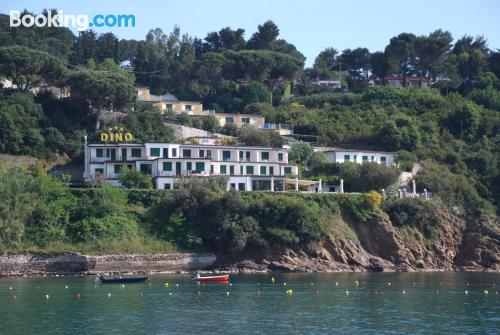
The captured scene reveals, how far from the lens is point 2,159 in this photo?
9869 cm

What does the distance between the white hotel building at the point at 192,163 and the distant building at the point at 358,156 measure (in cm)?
643

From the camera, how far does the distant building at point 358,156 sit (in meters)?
110

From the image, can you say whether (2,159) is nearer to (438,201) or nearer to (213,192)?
(213,192)

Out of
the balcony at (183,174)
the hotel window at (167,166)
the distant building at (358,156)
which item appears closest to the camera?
the balcony at (183,174)

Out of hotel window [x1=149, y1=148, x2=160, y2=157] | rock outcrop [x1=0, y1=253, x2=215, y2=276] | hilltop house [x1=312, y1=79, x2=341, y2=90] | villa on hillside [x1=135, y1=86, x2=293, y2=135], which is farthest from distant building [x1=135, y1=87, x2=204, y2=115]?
rock outcrop [x1=0, y1=253, x2=215, y2=276]

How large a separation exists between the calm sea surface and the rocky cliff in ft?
19.9

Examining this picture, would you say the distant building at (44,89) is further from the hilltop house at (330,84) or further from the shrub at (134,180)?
the hilltop house at (330,84)

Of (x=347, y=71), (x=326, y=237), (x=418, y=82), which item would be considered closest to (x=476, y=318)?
(x=326, y=237)

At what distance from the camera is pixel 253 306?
64375 mm

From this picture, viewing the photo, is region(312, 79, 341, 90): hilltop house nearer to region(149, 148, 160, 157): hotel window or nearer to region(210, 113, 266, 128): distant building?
region(210, 113, 266, 128): distant building

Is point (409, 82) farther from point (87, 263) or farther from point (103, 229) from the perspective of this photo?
point (87, 263)

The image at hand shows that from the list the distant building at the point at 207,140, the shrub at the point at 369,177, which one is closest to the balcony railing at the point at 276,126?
the distant building at the point at 207,140

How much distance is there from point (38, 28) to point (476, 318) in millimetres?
108738

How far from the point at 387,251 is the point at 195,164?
804 inches
